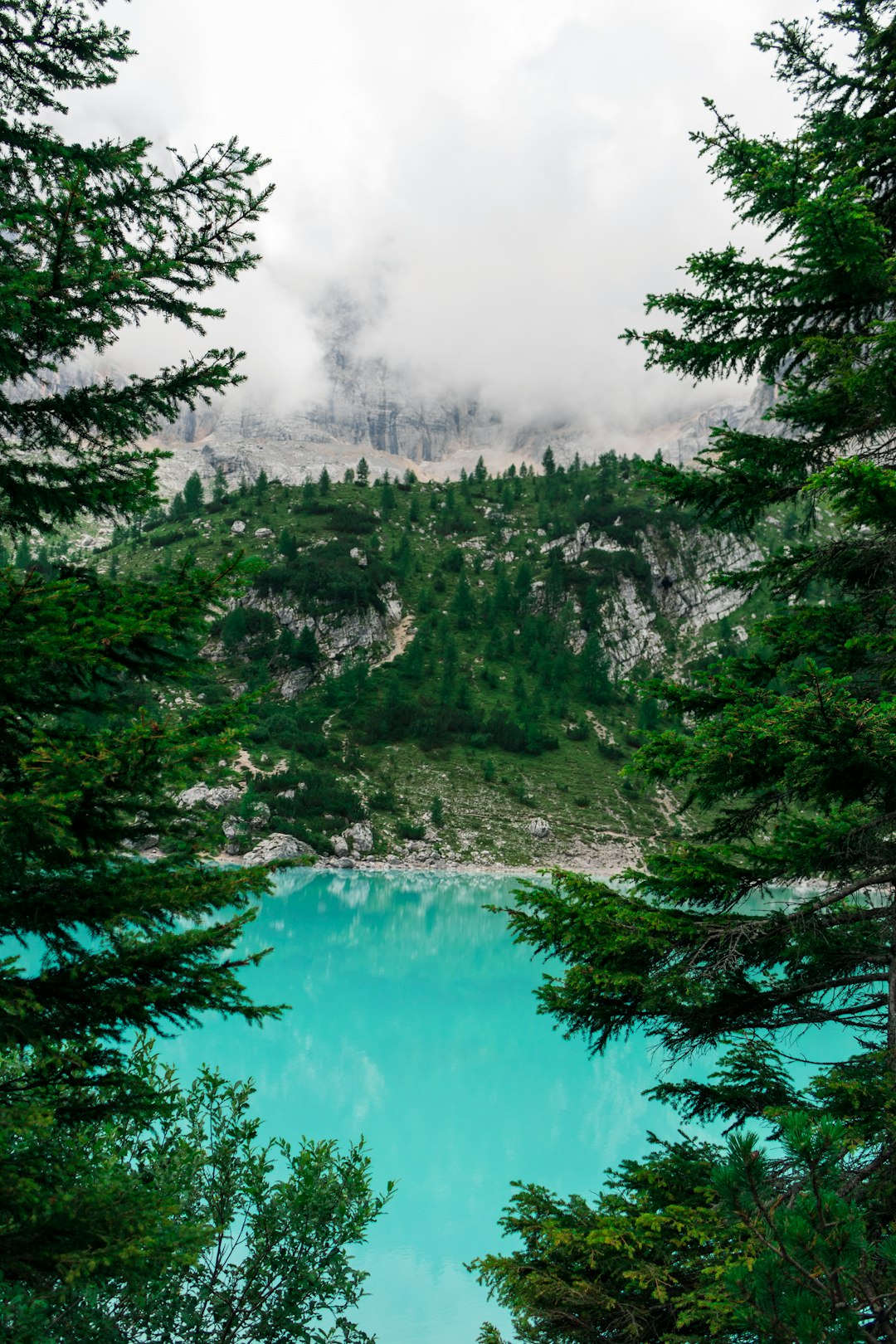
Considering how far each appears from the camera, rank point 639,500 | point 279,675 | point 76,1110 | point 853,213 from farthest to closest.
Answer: point 639,500 < point 279,675 < point 853,213 < point 76,1110

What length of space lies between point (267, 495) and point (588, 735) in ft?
258

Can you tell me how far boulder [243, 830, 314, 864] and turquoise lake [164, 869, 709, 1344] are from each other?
17613 millimetres

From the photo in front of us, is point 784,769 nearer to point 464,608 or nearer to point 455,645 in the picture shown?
point 455,645

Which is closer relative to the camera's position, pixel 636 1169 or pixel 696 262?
pixel 636 1169

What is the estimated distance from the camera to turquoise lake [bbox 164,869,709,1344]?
15.9m

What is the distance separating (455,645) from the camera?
115m

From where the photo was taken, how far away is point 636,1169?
15.8 feet

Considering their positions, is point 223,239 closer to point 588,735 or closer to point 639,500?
point 588,735

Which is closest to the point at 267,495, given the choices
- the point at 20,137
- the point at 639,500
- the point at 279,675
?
the point at 279,675

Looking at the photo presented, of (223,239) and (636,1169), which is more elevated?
(223,239)

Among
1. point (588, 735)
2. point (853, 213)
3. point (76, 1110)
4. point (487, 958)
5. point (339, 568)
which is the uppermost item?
point (339, 568)

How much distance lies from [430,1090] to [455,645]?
303 feet

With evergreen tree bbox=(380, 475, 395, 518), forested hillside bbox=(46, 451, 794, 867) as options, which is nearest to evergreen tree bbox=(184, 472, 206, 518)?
forested hillside bbox=(46, 451, 794, 867)

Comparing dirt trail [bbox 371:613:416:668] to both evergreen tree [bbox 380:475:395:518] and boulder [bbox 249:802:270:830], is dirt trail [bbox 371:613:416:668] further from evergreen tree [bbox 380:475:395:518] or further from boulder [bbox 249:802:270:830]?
boulder [bbox 249:802:270:830]
